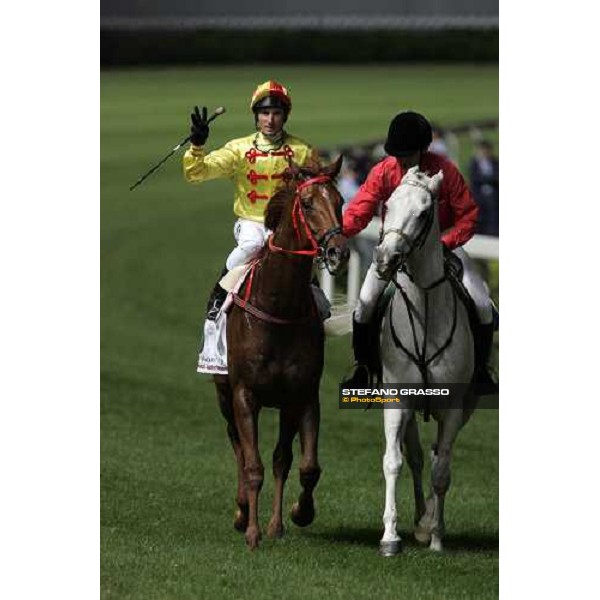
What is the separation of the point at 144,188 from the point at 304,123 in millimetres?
2623

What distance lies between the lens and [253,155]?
9969 mm

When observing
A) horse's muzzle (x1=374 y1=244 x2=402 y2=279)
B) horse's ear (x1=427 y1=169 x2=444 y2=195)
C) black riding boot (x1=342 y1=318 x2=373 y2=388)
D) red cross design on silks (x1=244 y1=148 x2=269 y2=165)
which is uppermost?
red cross design on silks (x1=244 y1=148 x2=269 y2=165)

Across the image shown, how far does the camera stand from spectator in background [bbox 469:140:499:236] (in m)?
19.7

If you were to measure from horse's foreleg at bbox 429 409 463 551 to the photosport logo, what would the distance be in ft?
0.30

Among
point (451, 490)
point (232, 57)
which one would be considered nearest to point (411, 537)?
point (451, 490)

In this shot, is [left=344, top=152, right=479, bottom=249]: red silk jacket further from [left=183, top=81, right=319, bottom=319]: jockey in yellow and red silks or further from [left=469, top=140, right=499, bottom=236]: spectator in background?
[left=469, top=140, right=499, bottom=236]: spectator in background

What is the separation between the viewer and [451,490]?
13.5 meters

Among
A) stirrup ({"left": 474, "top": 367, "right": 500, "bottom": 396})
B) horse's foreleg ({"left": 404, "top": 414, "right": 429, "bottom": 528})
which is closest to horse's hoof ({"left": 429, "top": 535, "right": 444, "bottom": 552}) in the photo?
horse's foreleg ({"left": 404, "top": 414, "right": 429, "bottom": 528})

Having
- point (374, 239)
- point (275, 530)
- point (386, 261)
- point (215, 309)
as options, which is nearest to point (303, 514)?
point (275, 530)

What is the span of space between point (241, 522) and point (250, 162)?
2169 mm

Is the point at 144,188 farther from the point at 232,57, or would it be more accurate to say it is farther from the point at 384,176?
the point at 384,176

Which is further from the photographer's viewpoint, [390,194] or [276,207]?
[390,194]

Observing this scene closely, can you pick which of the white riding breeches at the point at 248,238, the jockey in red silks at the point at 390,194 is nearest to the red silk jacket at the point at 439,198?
the jockey in red silks at the point at 390,194

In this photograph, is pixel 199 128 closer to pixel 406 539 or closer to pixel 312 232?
pixel 312 232
